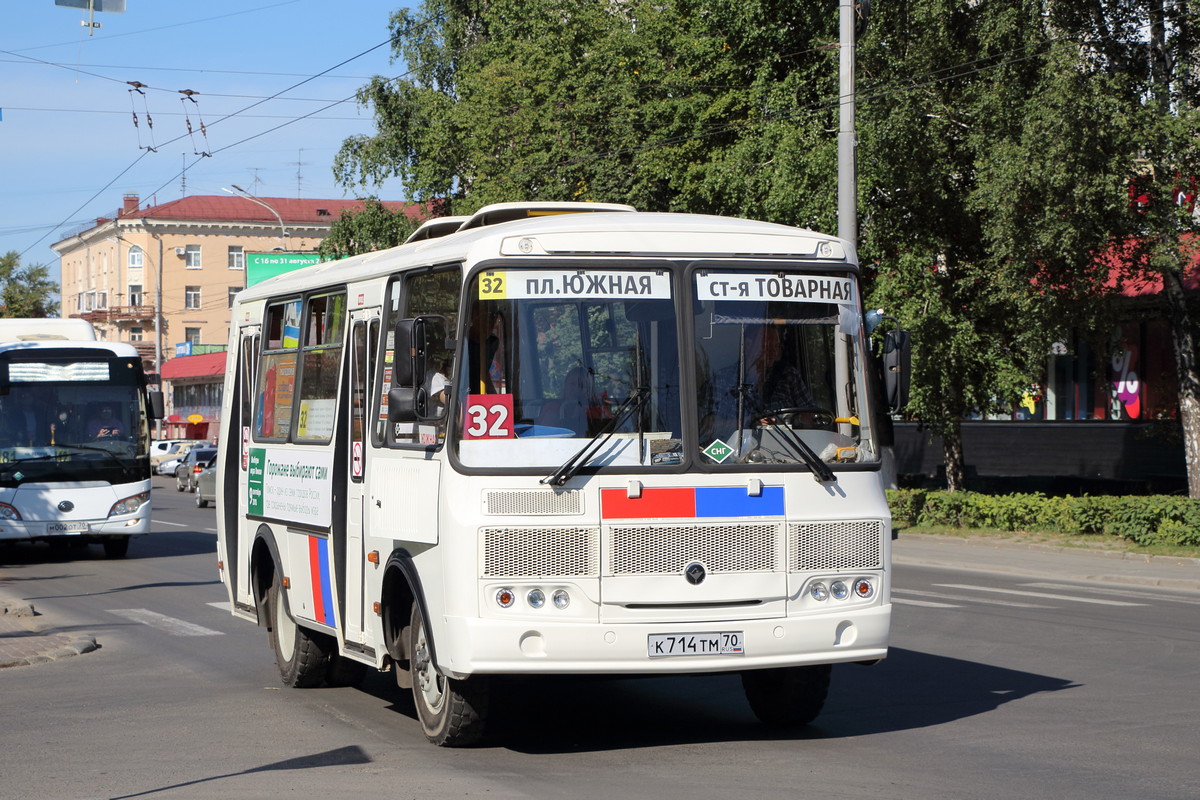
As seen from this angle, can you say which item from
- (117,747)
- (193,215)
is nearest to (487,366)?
(117,747)

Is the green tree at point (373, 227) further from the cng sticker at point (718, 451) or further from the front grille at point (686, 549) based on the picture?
the front grille at point (686, 549)

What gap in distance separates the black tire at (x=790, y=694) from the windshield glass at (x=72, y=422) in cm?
1640

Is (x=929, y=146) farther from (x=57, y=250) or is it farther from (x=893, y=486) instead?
(x=57, y=250)

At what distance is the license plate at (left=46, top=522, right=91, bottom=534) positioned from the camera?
23.1 m

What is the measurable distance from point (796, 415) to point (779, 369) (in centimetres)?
26

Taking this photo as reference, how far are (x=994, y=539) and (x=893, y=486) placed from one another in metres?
4.43

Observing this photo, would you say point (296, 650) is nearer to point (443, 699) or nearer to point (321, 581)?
point (321, 581)

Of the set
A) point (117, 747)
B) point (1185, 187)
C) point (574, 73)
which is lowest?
point (117, 747)

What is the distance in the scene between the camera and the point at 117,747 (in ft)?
28.8

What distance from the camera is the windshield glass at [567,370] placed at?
26.3 ft

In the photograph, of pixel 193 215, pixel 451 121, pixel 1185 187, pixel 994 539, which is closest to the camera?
pixel 1185 187

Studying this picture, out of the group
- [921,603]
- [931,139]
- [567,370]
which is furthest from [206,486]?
[567,370]

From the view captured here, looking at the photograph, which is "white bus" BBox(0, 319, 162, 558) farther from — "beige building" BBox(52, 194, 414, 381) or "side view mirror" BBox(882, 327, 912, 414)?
"beige building" BBox(52, 194, 414, 381)

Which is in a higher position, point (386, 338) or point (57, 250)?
point (57, 250)
